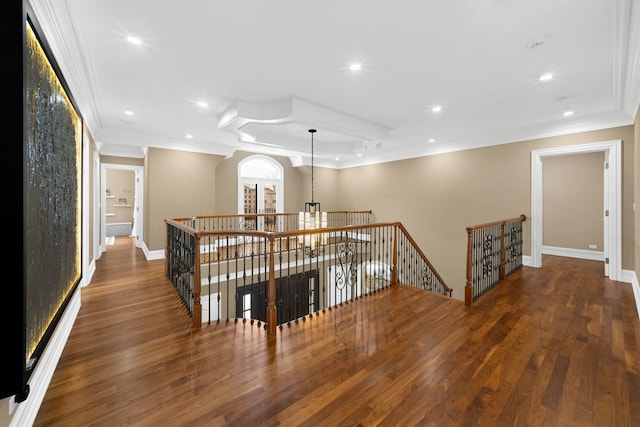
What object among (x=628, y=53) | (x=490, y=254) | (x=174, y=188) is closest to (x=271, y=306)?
(x=490, y=254)

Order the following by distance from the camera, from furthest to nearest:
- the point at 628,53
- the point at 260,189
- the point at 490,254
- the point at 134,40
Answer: the point at 260,189 < the point at 490,254 < the point at 628,53 < the point at 134,40

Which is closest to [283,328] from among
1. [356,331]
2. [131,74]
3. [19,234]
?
[356,331]

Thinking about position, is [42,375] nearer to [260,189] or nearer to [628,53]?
[628,53]

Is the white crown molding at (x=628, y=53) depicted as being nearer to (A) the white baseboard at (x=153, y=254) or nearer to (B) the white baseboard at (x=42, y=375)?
(B) the white baseboard at (x=42, y=375)

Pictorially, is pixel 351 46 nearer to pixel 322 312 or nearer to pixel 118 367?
pixel 322 312

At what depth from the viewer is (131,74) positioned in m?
3.40

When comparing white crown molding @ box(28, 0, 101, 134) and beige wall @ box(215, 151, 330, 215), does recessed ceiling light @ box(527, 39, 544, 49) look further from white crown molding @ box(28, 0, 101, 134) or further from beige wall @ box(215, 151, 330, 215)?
beige wall @ box(215, 151, 330, 215)

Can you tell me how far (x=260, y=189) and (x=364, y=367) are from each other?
707 cm

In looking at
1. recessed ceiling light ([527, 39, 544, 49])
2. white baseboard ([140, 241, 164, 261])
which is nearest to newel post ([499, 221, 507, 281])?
recessed ceiling light ([527, 39, 544, 49])

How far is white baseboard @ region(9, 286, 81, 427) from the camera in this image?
158 centimetres

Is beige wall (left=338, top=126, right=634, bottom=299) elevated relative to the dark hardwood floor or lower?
elevated

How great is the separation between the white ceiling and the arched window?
290cm

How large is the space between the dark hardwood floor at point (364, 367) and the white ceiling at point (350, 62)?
112 inches

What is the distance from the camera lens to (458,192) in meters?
6.97
